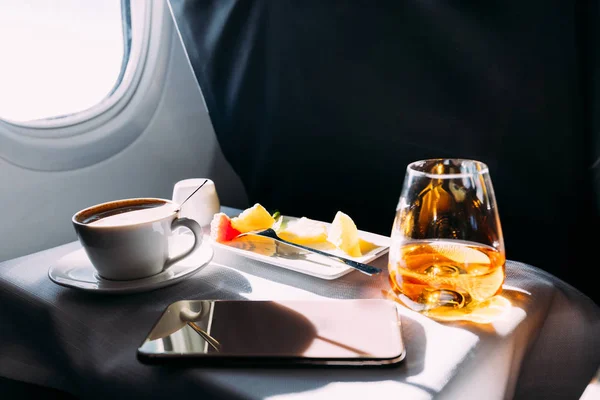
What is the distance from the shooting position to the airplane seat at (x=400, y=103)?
2.75 feet

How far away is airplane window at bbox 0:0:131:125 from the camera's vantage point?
1112mm

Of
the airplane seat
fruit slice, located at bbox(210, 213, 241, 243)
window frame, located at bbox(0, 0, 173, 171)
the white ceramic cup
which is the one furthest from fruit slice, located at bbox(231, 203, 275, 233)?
window frame, located at bbox(0, 0, 173, 171)

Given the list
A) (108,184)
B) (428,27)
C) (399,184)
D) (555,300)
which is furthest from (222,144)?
(555,300)

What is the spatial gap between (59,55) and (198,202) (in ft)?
1.99

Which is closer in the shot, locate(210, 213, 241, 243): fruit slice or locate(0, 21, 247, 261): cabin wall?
locate(210, 213, 241, 243): fruit slice

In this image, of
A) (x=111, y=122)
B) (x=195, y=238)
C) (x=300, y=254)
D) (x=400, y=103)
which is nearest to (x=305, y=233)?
(x=300, y=254)

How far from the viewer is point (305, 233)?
0.77 m

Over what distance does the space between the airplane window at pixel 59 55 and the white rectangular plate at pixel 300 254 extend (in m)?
0.61

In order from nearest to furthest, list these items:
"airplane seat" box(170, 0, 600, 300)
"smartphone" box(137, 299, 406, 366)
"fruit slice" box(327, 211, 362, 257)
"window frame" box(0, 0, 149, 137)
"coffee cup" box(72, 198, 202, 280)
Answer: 1. "smartphone" box(137, 299, 406, 366)
2. "coffee cup" box(72, 198, 202, 280)
3. "fruit slice" box(327, 211, 362, 257)
4. "airplane seat" box(170, 0, 600, 300)
5. "window frame" box(0, 0, 149, 137)

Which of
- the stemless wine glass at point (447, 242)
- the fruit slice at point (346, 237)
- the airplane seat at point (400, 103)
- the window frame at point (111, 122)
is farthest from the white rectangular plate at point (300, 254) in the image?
the window frame at point (111, 122)

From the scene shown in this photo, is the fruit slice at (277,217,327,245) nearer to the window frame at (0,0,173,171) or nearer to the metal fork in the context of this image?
the metal fork

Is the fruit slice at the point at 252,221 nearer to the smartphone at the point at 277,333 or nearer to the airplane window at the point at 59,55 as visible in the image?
the smartphone at the point at 277,333

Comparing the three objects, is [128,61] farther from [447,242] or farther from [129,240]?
[447,242]

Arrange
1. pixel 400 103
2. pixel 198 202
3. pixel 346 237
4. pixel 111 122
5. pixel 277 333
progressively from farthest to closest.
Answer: pixel 111 122 → pixel 400 103 → pixel 198 202 → pixel 346 237 → pixel 277 333
